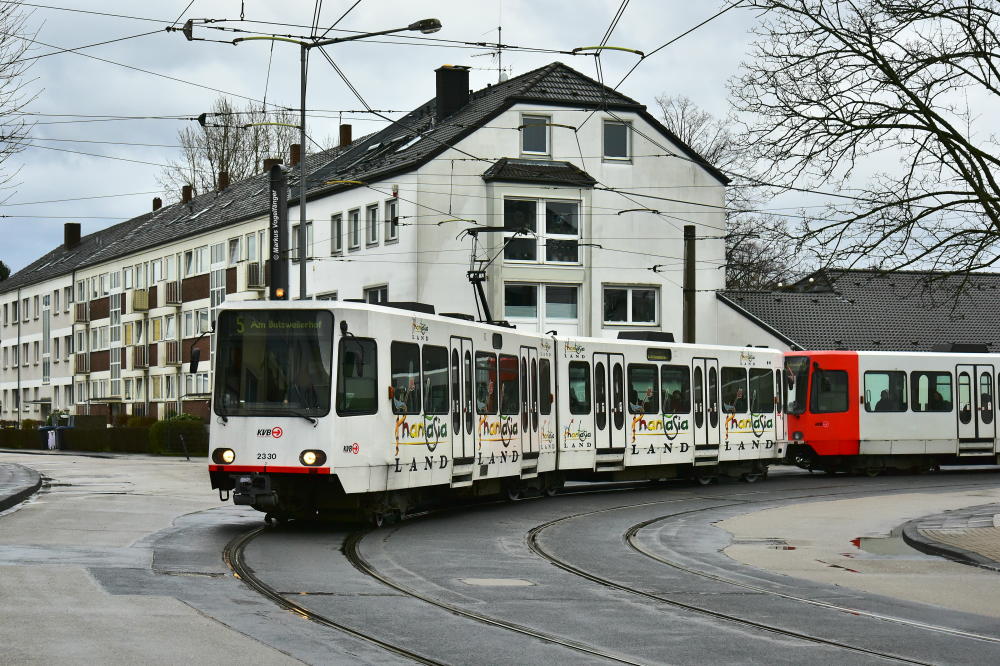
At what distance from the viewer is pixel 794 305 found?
54.9 m

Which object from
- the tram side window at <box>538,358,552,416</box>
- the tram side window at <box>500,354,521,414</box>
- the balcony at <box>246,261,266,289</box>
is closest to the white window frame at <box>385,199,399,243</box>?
the balcony at <box>246,261,266,289</box>

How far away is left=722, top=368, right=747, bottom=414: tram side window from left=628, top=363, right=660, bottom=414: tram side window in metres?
2.48

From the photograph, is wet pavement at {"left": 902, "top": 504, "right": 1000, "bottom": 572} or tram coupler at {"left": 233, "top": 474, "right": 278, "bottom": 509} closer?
wet pavement at {"left": 902, "top": 504, "right": 1000, "bottom": 572}

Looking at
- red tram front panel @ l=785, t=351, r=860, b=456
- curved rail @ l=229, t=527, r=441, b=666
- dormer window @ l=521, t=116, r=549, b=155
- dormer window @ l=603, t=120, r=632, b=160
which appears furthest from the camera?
dormer window @ l=603, t=120, r=632, b=160

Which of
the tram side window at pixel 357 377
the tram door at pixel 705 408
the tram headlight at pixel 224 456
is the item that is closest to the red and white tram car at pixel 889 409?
the tram door at pixel 705 408

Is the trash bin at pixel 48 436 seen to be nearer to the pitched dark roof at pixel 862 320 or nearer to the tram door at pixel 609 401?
the pitched dark roof at pixel 862 320

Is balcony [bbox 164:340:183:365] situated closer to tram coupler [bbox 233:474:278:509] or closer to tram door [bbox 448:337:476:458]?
tram door [bbox 448:337:476:458]

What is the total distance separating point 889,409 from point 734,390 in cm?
620

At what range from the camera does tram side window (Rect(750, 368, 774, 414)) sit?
31.5 m

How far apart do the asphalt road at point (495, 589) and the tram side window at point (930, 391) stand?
43.1 feet

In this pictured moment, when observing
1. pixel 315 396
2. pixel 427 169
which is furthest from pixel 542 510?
pixel 427 169

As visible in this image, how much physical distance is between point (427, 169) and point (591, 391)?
21645 mm

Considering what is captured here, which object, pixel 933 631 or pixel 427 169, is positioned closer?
pixel 933 631

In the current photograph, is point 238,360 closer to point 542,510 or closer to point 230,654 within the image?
point 542,510
